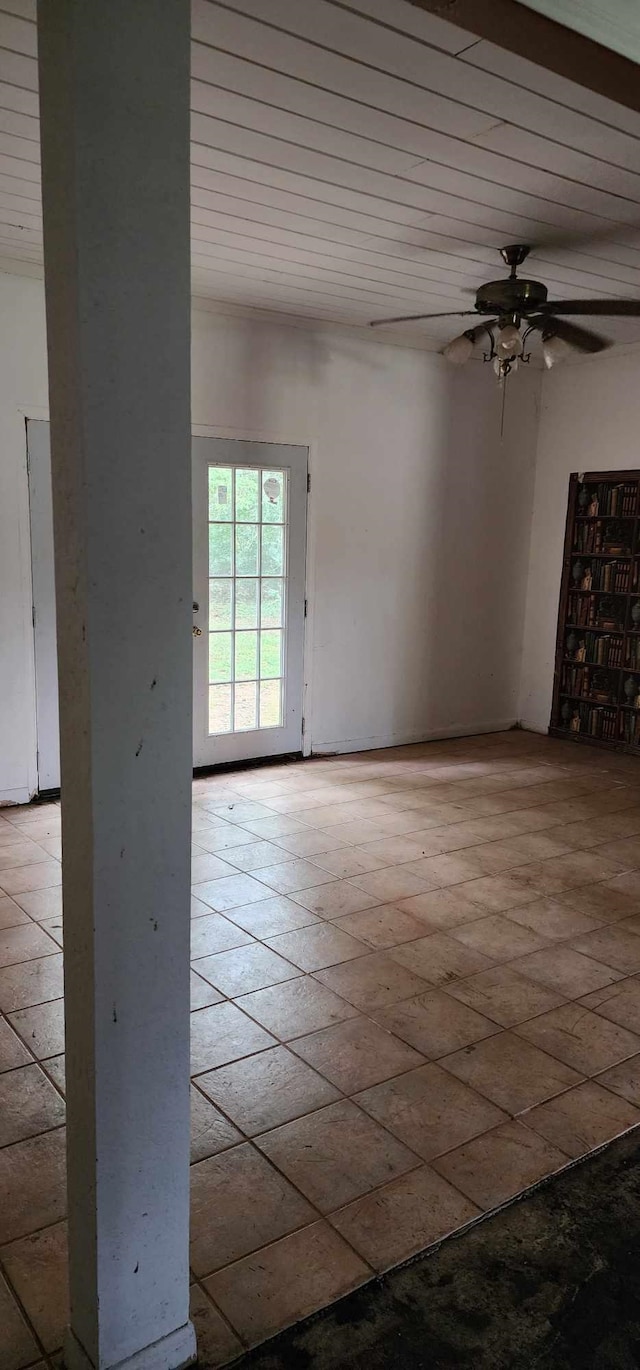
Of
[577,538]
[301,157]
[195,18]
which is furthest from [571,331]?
[577,538]

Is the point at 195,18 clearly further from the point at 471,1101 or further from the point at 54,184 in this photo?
the point at 471,1101

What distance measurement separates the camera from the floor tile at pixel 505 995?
2.84 meters

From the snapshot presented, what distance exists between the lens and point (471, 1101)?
7.88 feet

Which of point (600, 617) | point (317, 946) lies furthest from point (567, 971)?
point (600, 617)

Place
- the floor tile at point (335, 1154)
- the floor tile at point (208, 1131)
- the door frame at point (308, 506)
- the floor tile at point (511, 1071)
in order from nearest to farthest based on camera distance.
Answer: the floor tile at point (335, 1154)
the floor tile at point (208, 1131)
the floor tile at point (511, 1071)
the door frame at point (308, 506)

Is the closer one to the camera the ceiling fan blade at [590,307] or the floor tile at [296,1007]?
the floor tile at [296,1007]

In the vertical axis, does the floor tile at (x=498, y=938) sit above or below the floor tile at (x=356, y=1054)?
above

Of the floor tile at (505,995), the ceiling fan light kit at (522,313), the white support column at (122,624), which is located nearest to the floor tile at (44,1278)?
the white support column at (122,624)

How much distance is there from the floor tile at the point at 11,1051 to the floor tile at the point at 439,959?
4.22 feet

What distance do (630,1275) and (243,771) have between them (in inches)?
155

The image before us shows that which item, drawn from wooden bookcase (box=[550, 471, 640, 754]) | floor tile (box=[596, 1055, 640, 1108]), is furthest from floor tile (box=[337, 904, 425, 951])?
wooden bookcase (box=[550, 471, 640, 754])

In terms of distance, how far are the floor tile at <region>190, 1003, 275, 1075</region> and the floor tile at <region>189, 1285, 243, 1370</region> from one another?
76 centimetres

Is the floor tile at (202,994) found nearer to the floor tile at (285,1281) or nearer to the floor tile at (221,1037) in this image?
the floor tile at (221,1037)

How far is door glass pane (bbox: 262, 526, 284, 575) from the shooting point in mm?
5414
